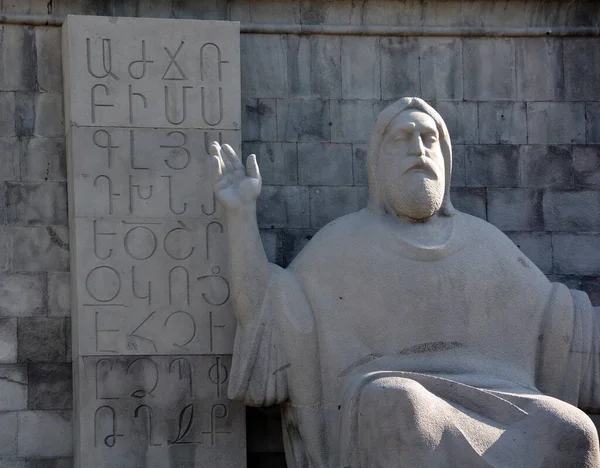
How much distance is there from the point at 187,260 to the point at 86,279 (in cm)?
61

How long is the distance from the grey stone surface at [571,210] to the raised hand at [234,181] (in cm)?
222

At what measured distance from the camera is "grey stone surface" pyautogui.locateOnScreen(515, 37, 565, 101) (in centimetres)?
1298

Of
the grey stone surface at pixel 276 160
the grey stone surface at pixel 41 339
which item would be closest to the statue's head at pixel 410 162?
the grey stone surface at pixel 276 160

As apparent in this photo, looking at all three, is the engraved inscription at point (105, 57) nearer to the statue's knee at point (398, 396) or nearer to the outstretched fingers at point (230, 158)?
the outstretched fingers at point (230, 158)

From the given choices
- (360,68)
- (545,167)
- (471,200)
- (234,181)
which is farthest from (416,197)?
(545,167)

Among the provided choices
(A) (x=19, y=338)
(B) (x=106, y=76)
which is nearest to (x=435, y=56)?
(B) (x=106, y=76)

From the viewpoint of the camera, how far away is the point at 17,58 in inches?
486

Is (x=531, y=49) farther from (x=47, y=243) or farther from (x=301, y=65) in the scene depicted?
(x=47, y=243)

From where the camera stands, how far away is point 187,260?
11961 mm

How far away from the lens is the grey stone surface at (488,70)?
12.9m

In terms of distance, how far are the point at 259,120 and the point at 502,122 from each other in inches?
62.3

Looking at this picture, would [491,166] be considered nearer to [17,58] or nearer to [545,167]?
[545,167]

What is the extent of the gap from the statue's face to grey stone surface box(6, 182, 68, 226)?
2.00m

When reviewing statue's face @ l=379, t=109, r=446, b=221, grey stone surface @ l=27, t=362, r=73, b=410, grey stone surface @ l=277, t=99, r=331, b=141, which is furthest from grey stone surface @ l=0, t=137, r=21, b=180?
statue's face @ l=379, t=109, r=446, b=221
